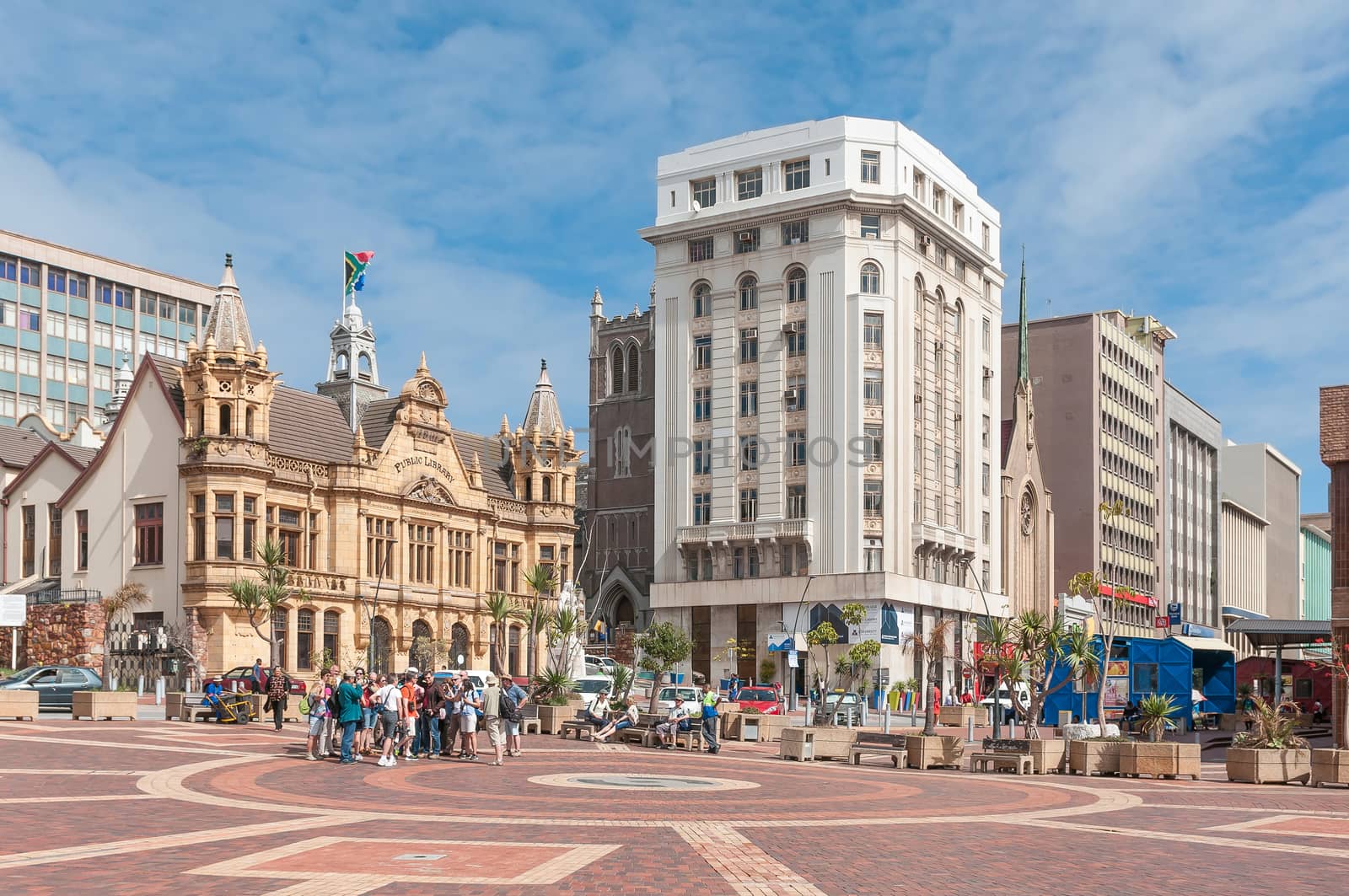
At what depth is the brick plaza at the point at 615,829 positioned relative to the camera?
14.6 meters

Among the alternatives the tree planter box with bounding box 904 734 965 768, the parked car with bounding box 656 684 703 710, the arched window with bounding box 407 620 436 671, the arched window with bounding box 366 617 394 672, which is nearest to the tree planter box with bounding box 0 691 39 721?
the parked car with bounding box 656 684 703 710

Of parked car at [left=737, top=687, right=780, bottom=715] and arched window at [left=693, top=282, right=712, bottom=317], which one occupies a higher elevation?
arched window at [left=693, top=282, right=712, bottom=317]

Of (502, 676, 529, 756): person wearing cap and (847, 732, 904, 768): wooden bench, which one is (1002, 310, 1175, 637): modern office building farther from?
(502, 676, 529, 756): person wearing cap

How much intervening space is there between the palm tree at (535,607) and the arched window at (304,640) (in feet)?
29.8

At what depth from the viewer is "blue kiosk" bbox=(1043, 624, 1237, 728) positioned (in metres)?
52.3

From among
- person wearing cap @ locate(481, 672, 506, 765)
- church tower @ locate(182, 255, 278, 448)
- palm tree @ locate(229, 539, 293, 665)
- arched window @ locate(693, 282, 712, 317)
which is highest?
arched window @ locate(693, 282, 712, 317)

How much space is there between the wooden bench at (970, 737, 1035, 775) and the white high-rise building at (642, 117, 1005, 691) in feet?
169

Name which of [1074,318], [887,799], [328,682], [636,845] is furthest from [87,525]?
[1074,318]

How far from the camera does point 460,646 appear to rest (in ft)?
244

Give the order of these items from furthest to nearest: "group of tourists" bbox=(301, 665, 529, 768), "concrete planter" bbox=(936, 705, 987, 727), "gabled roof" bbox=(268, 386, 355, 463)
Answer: "gabled roof" bbox=(268, 386, 355, 463), "concrete planter" bbox=(936, 705, 987, 727), "group of tourists" bbox=(301, 665, 529, 768)

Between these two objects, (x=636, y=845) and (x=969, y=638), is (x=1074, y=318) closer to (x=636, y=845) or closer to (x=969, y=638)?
(x=969, y=638)

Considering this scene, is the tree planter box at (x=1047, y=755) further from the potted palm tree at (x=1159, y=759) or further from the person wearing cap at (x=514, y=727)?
the person wearing cap at (x=514, y=727)

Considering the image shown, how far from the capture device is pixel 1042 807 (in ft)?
78.6

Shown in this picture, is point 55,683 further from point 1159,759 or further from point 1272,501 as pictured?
point 1272,501
